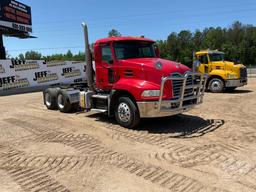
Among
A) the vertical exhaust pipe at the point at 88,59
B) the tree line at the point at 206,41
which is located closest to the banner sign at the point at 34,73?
the vertical exhaust pipe at the point at 88,59

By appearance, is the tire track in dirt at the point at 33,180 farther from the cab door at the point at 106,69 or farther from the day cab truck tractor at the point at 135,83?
the cab door at the point at 106,69

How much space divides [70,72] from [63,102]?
16.9 meters

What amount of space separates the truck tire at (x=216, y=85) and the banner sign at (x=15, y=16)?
2049 centimetres

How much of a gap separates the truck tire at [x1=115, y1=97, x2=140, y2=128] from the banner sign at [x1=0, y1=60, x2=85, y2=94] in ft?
43.8

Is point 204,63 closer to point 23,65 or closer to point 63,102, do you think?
point 63,102

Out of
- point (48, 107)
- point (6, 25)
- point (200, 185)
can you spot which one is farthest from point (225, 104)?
point (6, 25)

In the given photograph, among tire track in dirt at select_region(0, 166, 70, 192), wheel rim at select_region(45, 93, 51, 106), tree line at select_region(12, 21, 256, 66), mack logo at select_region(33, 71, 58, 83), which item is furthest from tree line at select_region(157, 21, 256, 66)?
tire track in dirt at select_region(0, 166, 70, 192)

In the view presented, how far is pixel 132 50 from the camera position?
28.0ft

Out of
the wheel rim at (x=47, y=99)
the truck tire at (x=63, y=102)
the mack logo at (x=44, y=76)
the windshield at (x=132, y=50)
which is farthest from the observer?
the mack logo at (x=44, y=76)

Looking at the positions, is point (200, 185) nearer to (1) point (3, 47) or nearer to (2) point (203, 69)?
(2) point (203, 69)

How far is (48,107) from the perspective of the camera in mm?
11727

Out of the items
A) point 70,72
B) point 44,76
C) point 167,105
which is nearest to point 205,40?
point 70,72

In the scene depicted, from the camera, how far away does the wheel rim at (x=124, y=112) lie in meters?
7.78

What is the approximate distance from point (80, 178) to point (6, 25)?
2652cm
